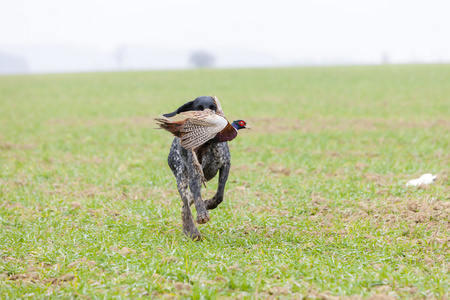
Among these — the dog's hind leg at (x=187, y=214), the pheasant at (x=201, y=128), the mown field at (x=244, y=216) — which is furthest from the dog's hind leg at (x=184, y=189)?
the pheasant at (x=201, y=128)

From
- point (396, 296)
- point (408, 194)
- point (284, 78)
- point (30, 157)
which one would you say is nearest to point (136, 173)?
point (30, 157)

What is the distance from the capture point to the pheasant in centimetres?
568

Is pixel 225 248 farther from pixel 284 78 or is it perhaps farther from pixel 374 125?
pixel 284 78

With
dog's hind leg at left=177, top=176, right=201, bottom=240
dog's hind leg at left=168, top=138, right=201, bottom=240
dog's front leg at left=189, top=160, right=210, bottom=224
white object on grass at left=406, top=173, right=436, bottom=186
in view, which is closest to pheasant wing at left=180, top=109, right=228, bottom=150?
dog's front leg at left=189, top=160, right=210, bottom=224

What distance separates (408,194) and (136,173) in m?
5.88

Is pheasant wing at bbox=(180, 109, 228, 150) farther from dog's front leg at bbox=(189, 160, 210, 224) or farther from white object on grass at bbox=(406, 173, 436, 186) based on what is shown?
white object on grass at bbox=(406, 173, 436, 186)

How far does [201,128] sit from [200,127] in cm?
2

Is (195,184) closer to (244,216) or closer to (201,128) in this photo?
(201,128)

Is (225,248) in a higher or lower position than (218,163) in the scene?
lower

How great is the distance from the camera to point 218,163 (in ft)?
21.4

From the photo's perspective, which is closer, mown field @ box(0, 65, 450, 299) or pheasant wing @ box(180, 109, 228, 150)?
mown field @ box(0, 65, 450, 299)

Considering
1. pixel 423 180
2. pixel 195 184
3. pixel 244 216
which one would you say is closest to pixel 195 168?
pixel 195 184

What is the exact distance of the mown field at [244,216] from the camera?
4.93 meters

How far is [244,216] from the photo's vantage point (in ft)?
25.3
